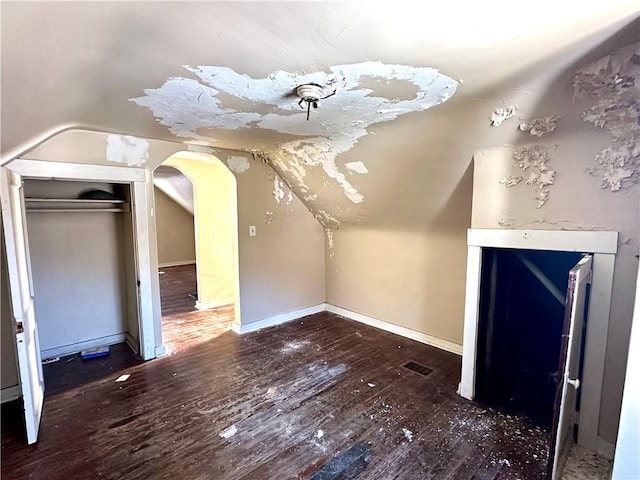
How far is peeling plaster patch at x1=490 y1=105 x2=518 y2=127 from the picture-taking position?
6.22 feet

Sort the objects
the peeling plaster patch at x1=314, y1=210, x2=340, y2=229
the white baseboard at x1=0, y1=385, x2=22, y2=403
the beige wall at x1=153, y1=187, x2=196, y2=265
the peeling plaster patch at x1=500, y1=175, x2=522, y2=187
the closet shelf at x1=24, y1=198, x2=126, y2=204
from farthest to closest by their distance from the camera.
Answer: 1. the beige wall at x1=153, y1=187, x2=196, y2=265
2. the peeling plaster patch at x1=314, y1=210, x2=340, y2=229
3. the closet shelf at x1=24, y1=198, x2=126, y2=204
4. the white baseboard at x1=0, y1=385, x2=22, y2=403
5. the peeling plaster patch at x1=500, y1=175, x2=522, y2=187

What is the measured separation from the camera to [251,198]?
3764mm

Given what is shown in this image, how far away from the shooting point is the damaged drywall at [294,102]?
5.26 feet

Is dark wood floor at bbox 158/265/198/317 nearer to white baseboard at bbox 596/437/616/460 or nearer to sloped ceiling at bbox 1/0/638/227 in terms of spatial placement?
sloped ceiling at bbox 1/0/638/227

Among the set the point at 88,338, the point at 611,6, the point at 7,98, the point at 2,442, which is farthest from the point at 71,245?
the point at 611,6

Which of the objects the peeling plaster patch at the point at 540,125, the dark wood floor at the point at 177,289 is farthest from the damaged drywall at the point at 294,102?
the dark wood floor at the point at 177,289

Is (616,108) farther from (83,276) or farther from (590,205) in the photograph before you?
(83,276)

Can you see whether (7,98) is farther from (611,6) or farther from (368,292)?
(368,292)

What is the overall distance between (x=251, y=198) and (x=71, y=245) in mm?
1859

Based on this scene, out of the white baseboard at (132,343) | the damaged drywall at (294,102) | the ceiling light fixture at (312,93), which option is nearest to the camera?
the damaged drywall at (294,102)

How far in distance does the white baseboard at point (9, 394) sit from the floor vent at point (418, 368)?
312cm

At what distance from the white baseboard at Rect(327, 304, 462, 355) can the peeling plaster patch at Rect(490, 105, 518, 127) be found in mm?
2179

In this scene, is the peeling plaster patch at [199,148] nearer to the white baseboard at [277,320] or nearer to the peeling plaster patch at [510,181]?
the white baseboard at [277,320]

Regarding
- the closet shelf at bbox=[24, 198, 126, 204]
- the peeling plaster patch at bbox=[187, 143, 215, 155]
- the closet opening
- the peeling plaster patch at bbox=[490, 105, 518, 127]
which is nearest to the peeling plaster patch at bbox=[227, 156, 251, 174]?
the peeling plaster patch at bbox=[187, 143, 215, 155]
